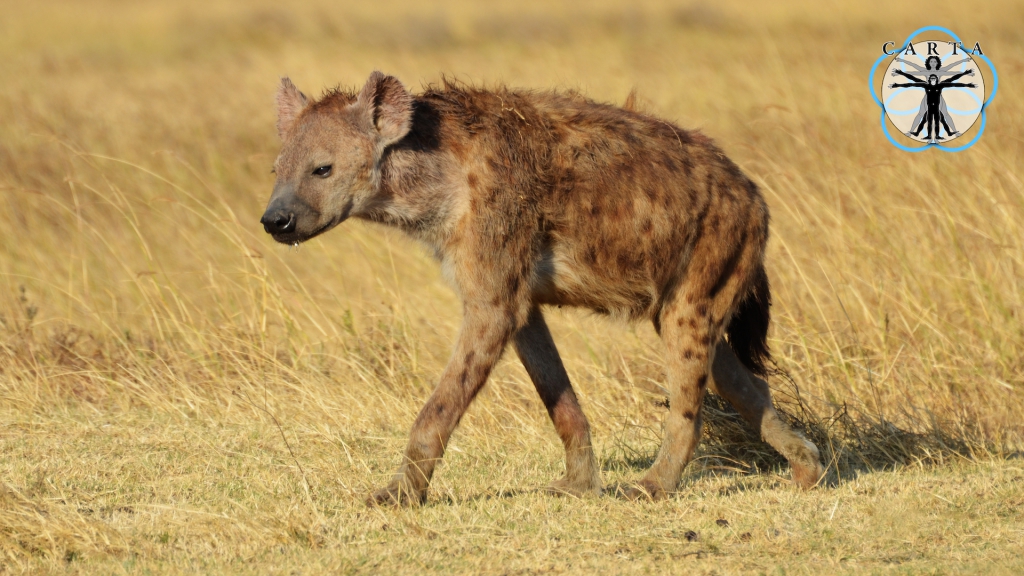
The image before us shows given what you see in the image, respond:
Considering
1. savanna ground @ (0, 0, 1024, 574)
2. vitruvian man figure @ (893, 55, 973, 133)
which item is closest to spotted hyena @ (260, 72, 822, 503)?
savanna ground @ (0, 0, 1024, 574)

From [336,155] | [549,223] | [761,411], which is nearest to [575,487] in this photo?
[761,411]

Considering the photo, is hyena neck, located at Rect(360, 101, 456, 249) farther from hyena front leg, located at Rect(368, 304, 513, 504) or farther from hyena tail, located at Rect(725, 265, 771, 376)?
hyena tail, located at Rect(725, 265, 771, 376)

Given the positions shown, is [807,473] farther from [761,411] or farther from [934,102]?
[934,102]

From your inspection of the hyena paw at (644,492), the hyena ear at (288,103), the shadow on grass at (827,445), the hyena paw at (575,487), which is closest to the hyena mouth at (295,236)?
the hyena ear at (288,103)

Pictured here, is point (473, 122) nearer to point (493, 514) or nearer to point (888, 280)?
point (493, 514)

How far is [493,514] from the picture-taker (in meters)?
4.57

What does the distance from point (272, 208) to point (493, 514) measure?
1.41m

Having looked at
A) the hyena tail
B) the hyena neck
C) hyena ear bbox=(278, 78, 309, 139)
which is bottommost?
the hyena tail

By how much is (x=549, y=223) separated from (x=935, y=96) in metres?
5.34

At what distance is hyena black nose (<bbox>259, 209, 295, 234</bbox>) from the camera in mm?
4461

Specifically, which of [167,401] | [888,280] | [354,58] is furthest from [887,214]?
[354,58]

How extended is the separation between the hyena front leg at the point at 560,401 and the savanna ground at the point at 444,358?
17 centimetres

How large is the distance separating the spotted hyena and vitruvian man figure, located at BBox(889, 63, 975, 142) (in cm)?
425

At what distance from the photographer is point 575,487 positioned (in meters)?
4.96
